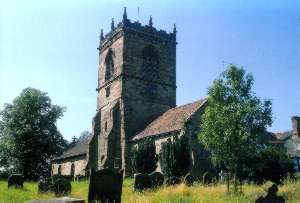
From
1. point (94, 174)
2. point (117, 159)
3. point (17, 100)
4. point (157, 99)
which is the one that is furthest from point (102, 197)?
point (17, 100)

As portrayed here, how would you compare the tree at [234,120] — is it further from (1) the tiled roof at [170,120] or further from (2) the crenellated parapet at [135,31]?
(2) the crenellated parapet at [135,31]

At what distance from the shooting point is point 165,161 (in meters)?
27.7

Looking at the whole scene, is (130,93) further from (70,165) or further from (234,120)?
(234,120)

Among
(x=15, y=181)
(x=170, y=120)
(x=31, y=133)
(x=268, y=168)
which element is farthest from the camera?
(x=31, y=133)

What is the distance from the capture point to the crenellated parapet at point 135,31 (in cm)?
4144

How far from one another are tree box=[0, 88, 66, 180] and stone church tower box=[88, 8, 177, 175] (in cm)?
955

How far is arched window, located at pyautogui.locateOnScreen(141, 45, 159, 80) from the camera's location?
135 feet

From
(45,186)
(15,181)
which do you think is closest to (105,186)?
(45,186)

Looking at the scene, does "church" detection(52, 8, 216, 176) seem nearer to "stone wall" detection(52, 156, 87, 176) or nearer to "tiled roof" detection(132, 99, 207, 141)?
"tiled roof" detection(132, 99, 207, 141)

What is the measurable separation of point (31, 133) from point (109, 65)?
41.8ft

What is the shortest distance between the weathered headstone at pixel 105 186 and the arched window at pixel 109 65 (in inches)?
1216

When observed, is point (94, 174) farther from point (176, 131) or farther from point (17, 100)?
point (17, 100)

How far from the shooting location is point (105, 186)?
12.2 m

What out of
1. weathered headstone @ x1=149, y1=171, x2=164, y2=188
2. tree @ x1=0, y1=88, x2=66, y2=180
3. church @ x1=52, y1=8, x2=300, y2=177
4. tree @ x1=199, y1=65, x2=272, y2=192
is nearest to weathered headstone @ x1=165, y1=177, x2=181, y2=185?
weathered headstone @ x1=149, y1=171, x2=164, y2=188
